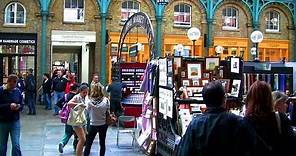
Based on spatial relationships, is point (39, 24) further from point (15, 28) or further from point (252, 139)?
point (252, 139)

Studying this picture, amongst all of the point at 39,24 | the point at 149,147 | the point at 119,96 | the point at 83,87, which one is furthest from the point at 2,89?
the point at 39,24

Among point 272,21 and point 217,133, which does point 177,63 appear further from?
point 272,21

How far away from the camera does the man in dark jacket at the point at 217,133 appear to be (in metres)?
3.56

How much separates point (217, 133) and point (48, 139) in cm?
943

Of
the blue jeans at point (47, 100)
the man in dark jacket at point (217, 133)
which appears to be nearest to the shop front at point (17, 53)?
the blue jeans at point (47, 100)

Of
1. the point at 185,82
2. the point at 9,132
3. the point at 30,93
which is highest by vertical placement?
the point at 185,82

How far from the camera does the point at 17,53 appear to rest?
23625 mm

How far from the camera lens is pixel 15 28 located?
77.7 feet

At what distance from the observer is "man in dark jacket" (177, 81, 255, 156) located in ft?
11.7

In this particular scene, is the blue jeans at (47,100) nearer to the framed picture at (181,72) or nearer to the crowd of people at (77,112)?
the crowd of people at (77,112)

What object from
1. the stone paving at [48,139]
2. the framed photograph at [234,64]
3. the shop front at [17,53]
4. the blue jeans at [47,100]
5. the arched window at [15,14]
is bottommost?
the stone paving at [48,139]

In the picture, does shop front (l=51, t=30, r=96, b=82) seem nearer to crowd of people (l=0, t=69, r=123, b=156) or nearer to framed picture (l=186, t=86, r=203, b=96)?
crowd of people (l=0, t=69, r=123, b=156)

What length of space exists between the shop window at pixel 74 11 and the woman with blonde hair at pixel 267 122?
2138 cm

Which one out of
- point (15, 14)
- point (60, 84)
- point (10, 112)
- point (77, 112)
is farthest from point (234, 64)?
point (15, 14)
